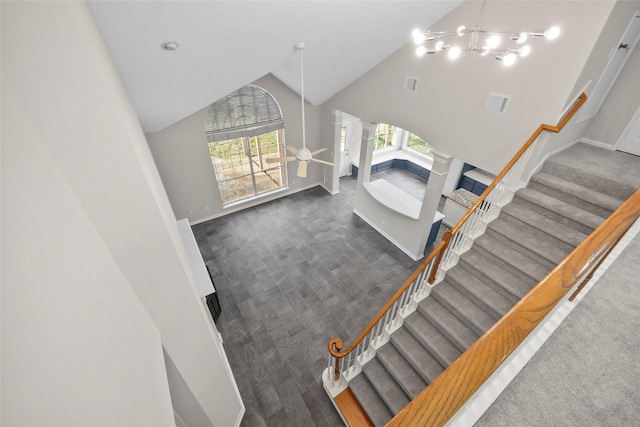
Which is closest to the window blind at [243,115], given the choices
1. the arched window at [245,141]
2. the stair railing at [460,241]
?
the arched window at [245,141]

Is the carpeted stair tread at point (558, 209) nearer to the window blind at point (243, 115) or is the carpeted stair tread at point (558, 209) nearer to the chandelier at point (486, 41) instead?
the chandelier at point (486, 41)

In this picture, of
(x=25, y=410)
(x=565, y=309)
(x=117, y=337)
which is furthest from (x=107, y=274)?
(x=565, y=309)

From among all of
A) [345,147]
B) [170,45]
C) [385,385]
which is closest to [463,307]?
[385,385]

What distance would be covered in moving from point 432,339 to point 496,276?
3.82 ft

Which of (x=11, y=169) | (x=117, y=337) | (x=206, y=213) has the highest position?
(x=11, y=169)

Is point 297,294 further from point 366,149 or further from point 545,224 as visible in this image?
point 545,224

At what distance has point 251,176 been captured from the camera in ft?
27.1

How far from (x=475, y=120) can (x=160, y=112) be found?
17.8 ft

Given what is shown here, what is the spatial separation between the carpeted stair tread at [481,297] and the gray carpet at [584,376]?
95 centimetres

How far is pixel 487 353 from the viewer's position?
3.59 feet

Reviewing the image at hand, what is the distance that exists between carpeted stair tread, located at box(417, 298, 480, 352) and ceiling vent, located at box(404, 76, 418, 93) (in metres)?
3.77

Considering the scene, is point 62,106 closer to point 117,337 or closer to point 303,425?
point 117,337

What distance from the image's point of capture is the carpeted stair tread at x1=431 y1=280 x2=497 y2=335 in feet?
11.0

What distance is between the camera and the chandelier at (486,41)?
269 cm
